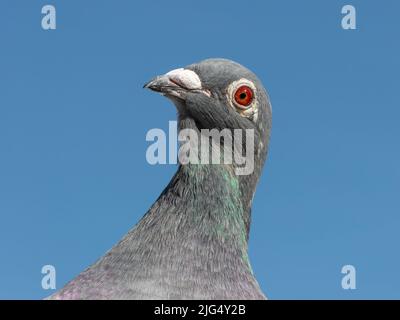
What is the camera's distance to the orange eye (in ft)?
32.2

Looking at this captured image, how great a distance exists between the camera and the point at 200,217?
360 inches

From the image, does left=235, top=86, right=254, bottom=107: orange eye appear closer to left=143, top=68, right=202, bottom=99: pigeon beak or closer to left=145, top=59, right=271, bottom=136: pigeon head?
left=145, top=59, right=271, bottom=136: pigeon head

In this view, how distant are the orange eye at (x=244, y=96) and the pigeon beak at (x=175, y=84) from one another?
51 cm

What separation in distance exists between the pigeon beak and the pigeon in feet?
0.04

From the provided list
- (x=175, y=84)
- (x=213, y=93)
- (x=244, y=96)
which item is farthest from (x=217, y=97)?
(x=175, y=84)

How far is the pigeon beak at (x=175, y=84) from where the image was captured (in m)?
9.76

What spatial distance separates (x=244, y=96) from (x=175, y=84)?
3.06ft

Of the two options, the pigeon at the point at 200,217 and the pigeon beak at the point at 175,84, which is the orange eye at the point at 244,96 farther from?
the pigeon beak at the point at 175,84

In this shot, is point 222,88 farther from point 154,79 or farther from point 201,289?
point 201,289

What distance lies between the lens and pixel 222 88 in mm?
9812

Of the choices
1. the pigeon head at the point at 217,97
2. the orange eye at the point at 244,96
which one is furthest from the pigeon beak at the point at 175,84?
the orange eye at the point at 244,96
